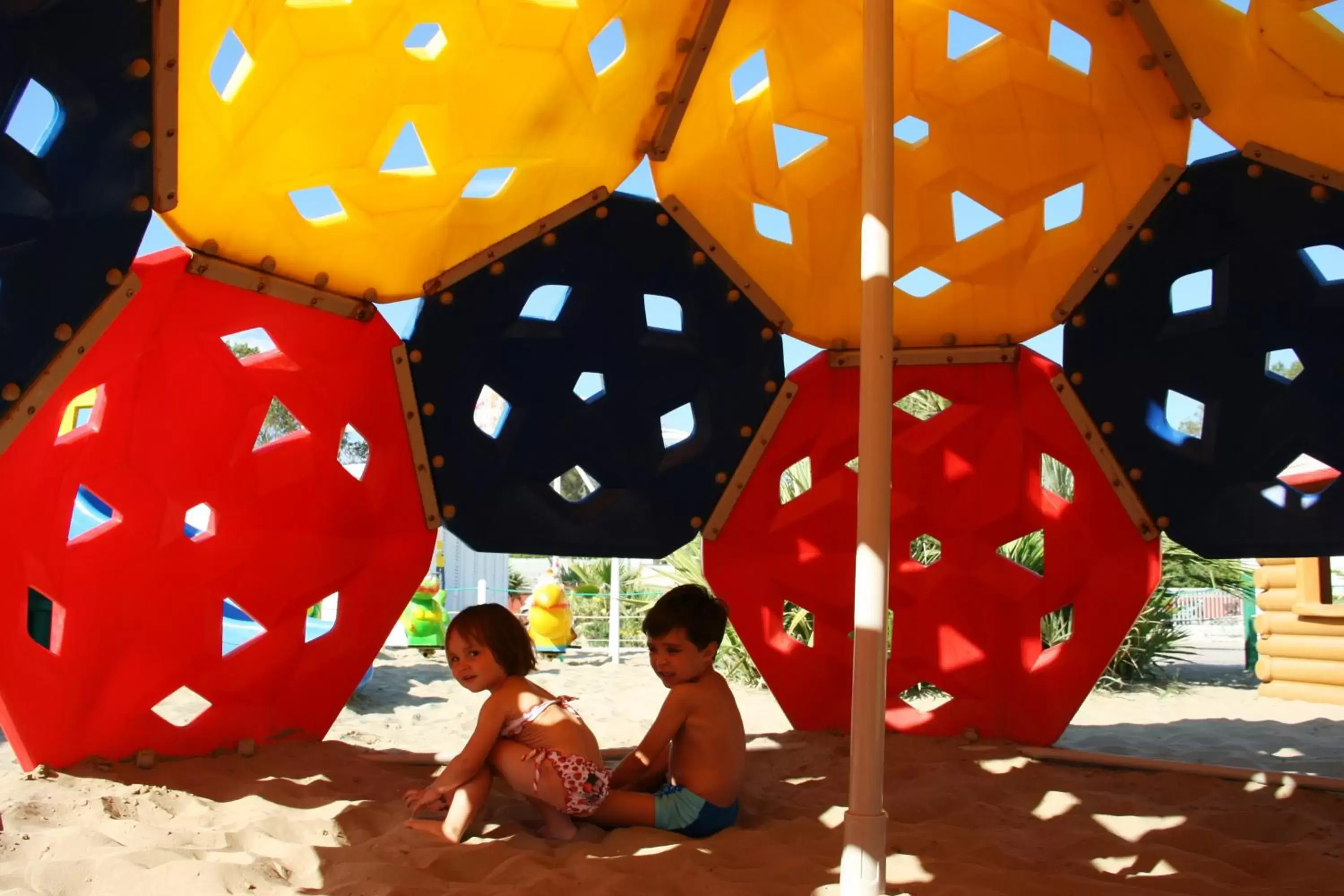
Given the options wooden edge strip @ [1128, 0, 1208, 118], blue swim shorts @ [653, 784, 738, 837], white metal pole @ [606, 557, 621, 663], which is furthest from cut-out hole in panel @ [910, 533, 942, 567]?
blue swim shorts @ [653, 784, 738, 837]

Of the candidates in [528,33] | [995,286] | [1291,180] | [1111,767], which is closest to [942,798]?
[1111,767]

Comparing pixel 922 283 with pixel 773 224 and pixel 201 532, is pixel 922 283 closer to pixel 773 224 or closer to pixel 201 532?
pixel 773 224

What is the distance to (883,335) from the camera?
269 cm

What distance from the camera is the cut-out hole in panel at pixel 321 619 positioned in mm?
4816

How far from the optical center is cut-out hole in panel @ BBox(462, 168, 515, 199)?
4.70m

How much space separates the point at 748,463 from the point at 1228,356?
6.91 ft

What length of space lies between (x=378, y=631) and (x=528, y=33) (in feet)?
8.11

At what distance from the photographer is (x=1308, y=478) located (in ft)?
20.1

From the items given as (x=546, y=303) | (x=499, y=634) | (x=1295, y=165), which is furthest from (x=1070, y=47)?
(x=499, y=634)

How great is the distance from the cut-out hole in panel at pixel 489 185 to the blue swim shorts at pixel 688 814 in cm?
251

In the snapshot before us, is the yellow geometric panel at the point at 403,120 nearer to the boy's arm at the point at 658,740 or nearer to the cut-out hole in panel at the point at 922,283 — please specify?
the cut-out hole in panel at the point at 922,283

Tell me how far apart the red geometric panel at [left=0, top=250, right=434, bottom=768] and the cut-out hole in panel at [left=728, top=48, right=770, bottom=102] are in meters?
1.82

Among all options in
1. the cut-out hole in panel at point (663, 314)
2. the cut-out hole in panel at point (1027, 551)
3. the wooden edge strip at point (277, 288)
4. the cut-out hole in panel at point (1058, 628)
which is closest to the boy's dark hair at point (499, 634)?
the wooden edge strip at point (277, 288)

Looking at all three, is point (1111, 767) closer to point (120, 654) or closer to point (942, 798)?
point (942, 798)
